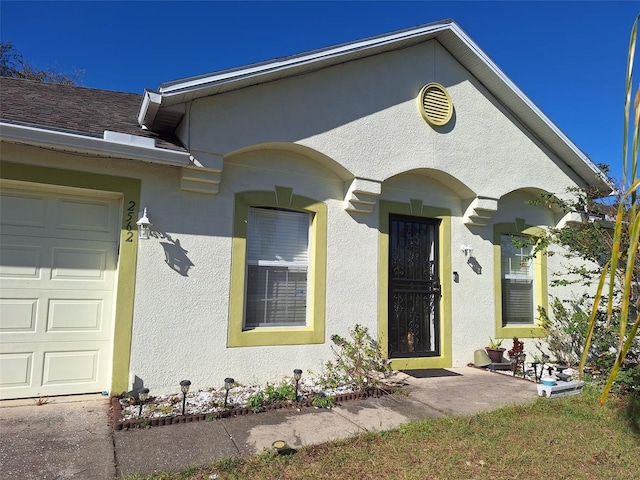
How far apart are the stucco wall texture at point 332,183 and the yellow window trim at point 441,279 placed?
0.10m

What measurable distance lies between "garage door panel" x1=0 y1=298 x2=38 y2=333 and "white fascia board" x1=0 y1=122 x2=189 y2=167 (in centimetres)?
182

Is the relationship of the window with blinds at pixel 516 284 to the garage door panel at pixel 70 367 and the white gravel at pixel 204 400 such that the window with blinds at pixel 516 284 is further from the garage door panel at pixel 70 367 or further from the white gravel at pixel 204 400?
the garage door panel at pixel 70 367

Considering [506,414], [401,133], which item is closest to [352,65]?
[401,133]

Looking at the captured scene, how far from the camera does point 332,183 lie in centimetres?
700

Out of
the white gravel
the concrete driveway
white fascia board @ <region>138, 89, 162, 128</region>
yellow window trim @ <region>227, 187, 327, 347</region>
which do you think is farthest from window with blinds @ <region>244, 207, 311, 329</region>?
the concrete driveway

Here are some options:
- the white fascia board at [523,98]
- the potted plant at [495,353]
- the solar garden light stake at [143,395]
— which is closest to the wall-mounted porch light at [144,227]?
the solar garden light stake at [143,395]

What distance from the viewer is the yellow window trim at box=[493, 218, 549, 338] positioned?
326 inches

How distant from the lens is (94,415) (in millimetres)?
4840

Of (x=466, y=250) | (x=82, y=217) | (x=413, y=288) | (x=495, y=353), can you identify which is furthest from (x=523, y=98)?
(x=82, y=217)

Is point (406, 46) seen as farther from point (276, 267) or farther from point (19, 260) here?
point (19, 260)

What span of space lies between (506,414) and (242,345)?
131 inches

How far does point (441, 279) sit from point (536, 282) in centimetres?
246

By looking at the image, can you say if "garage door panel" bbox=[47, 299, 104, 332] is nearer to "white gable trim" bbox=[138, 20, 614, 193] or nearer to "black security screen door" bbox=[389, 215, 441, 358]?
"white gable trim" bbox=[138, 20, 614, 193]

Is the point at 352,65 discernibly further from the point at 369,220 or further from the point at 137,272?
the point at 137,272
